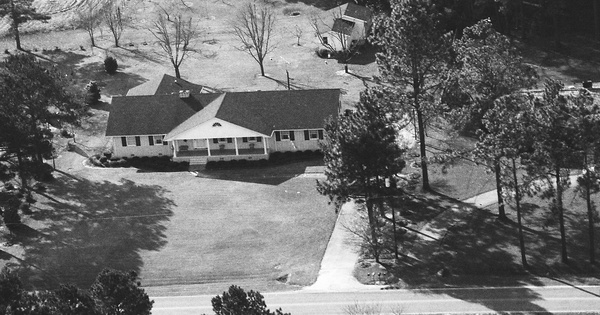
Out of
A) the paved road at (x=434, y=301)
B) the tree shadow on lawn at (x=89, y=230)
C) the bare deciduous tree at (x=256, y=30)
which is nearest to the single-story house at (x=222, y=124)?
the tree shadow on lawn at (x=89, y=230)

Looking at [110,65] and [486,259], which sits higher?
[110,65]

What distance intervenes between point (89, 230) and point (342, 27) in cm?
4797

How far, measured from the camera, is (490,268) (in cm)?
6919

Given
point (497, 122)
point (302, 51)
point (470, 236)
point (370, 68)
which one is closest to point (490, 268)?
point (470, 236)

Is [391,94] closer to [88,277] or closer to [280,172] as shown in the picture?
[280,172]

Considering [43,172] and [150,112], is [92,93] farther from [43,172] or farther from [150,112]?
[43,172]

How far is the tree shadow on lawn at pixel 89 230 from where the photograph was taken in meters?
73.8

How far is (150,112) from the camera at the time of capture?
9569cm

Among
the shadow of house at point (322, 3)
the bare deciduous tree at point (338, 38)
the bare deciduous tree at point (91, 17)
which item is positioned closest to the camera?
the bare deciduous tree at point (338, 38)

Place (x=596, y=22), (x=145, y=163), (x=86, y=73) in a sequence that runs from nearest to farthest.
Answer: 1. (x=145, y=163)
2. (x=596, y=22)
3. (x=86, y=73)

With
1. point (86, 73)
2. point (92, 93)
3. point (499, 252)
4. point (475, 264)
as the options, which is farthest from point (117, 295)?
point (86, 73)

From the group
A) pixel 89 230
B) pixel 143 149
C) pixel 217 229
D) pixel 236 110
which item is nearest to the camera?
pixel 217 229

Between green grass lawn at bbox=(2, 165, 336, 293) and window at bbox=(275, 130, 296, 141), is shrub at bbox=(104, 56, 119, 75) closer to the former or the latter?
green grass lawn at bbox=(2, 165, 336, 293)

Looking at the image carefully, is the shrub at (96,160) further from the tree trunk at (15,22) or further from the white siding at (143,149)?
the tree trunk at (15,22)
